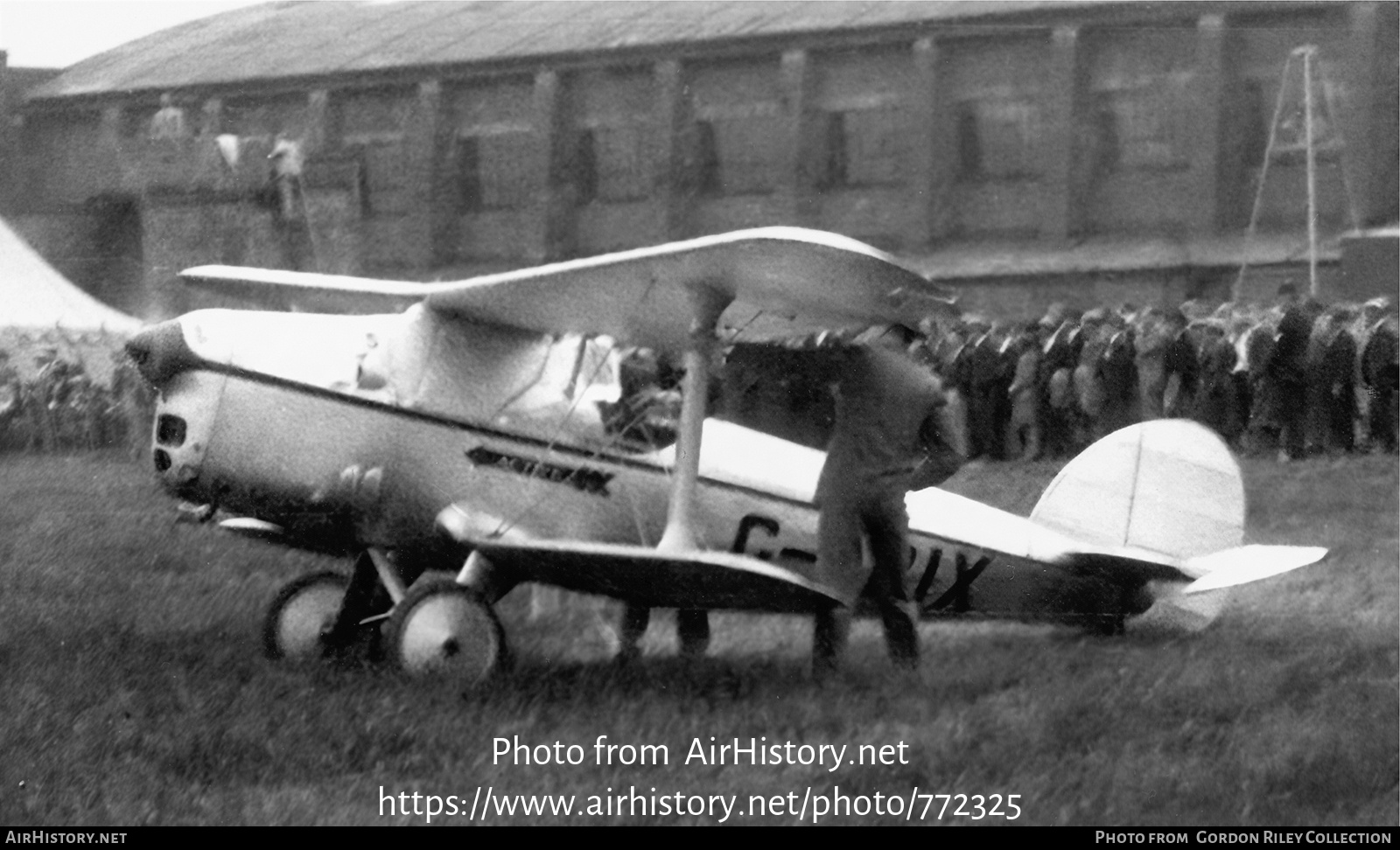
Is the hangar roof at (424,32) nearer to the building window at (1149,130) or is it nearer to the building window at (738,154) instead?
the building window at (738,154)

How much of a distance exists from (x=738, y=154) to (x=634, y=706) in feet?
11.6

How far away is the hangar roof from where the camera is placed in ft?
22.0

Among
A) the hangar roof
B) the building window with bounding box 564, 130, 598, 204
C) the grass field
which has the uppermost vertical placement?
the hangar roof

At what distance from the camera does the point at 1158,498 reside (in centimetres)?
731

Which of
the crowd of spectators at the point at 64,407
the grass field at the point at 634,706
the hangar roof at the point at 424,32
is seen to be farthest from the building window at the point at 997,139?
the crowd of spectators at the point at 64,407

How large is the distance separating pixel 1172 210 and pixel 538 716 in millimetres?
5805

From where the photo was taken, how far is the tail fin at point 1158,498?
7.31 m

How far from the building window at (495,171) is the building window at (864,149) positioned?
1.45 m

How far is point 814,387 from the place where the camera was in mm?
6457

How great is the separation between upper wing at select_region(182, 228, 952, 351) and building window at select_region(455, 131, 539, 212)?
1.01 metres

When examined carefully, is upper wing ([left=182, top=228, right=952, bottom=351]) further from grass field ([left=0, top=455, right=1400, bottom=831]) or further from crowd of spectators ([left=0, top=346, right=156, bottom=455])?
grass field ([left=0, top=455, right=1400, bottom=831])

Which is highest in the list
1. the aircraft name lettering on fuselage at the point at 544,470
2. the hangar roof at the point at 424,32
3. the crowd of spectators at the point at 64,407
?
the hangar roof at the point at 424,32

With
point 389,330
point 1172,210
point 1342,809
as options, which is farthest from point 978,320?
point 1342,809

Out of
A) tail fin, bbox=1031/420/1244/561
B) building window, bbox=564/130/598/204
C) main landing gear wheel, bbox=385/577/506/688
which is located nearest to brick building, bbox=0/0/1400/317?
building window, bbox=564/130/598/204
